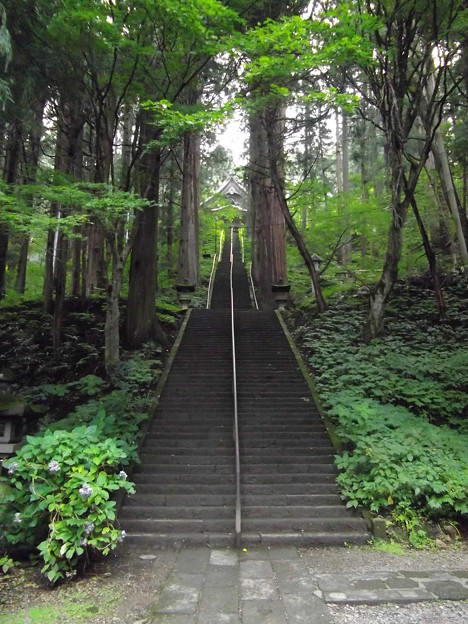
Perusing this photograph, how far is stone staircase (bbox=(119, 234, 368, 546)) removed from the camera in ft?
16.5

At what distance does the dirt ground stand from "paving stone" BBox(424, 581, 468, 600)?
384 millimetres

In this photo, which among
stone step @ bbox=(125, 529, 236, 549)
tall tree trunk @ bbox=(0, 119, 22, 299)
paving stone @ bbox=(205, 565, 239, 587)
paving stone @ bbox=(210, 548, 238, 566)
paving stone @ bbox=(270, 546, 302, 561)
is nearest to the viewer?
paving stone @ bbox=(205, 565, 239, 587)

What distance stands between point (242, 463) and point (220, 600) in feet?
9.10

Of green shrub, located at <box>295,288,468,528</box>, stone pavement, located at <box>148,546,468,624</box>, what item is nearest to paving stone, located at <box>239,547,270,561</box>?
stone pavement, located at <box>148,546,468,624</box>

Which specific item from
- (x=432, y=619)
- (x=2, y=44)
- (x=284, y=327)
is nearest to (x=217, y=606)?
(x=432, y=619)

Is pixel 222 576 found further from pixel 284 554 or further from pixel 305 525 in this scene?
pixel 305 525

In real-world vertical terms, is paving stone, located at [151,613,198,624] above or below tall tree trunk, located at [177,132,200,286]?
below

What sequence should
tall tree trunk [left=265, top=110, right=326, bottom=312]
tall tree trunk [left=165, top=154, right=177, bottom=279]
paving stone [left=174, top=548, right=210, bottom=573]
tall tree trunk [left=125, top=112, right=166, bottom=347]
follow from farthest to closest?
1. tall tree trunk [left=165, top=154, right=177, bottom=279]
2. tall tree trunk [left=265, top=110, right=326, bottom=312]
3. tall tree trunk [left=125, top=112, right=166, bottom=347]
4. paving stone [left=174, top=548, right=210, bottom=573]

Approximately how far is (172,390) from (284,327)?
467 cm

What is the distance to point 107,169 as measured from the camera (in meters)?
7.90

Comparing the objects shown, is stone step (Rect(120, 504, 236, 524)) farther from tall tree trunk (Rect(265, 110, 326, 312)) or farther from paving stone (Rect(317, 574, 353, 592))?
tall tree trunk (Rect(265, 110, 326, 312))

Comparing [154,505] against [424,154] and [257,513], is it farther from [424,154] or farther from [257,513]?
[424,154]

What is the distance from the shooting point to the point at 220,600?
140 inches

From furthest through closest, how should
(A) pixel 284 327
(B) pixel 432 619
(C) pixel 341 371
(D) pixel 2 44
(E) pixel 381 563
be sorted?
(A) pixel 284 327
(C) pixel 341 371
(D) pixel 2 44
(E) pixel 381 563
(B) pixel 432 619
